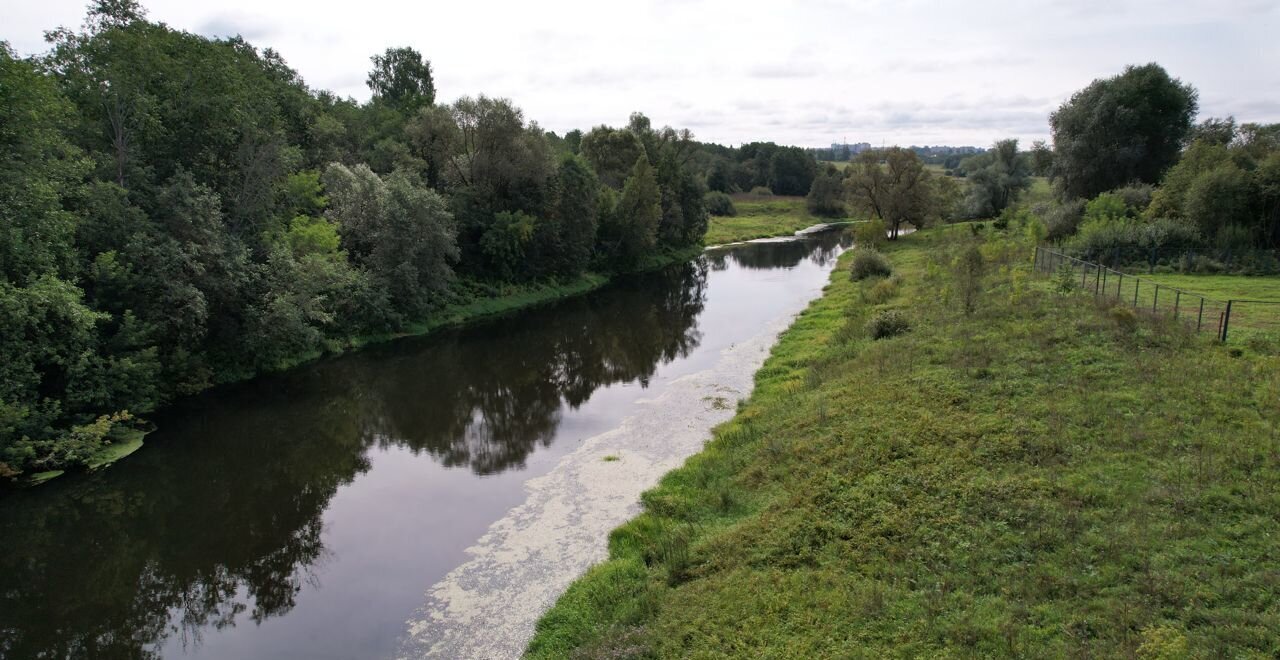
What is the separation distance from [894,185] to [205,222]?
55.0 metres

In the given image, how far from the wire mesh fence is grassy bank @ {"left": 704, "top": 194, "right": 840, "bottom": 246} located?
172ft

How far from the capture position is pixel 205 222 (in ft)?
74.8

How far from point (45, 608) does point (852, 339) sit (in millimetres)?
22620

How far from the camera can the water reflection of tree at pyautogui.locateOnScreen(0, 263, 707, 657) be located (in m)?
12.0

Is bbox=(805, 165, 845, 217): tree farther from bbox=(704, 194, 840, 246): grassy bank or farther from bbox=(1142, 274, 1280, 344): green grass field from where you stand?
bbox=(1142, 274, 1280, 344): green grass field

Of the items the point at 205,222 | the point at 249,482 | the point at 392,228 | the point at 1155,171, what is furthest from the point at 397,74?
the point at 1155,171

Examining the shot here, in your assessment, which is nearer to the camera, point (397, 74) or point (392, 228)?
point (392, 228)

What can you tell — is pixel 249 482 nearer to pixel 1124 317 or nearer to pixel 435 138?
pixel 1124 317

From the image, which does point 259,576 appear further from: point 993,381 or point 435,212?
point 435,212

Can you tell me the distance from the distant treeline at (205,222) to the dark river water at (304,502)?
1982 mm

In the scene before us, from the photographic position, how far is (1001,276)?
99.4 ft

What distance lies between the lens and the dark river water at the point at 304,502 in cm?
1169

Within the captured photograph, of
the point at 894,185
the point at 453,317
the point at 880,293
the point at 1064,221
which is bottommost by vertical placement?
the point at 453,317

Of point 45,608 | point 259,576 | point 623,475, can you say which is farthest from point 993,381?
point 45,608
